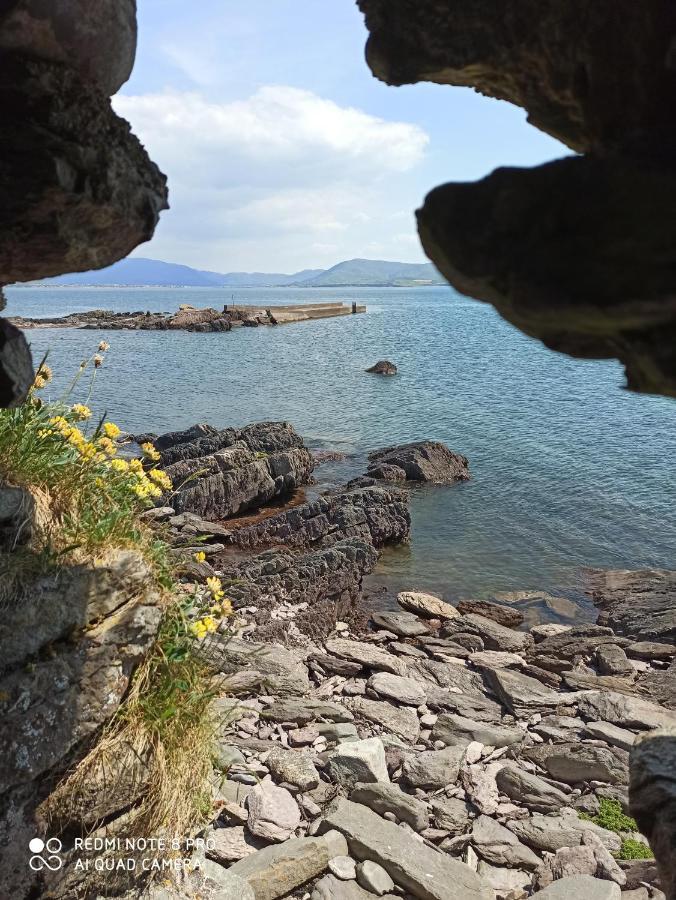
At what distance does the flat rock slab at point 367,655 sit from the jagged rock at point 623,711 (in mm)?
2404

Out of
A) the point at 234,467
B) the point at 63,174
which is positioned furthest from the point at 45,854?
the point at 234,467

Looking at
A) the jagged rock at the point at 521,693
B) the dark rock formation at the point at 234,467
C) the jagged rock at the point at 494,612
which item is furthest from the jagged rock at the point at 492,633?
the dark rock formation at the point at 234,467

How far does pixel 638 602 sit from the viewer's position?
45.5ft

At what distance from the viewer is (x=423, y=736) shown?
7.77m

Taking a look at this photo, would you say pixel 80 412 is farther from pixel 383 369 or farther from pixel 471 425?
pixel 383 369

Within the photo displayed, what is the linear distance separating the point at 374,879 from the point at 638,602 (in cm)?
1070

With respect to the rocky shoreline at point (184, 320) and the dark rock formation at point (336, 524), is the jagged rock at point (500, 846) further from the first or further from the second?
the rocky shoreline at point (184, 320)

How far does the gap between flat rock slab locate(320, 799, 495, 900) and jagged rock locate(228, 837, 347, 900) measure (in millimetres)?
181

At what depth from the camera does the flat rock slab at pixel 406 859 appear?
4797mm

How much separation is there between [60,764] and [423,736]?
181 inches

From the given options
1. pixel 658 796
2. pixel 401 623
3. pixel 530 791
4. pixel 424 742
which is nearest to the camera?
pixel 658 796

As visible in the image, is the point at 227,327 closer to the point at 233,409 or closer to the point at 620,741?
the point at 233,409

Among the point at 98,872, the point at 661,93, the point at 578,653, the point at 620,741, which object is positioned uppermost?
the point at 661,93

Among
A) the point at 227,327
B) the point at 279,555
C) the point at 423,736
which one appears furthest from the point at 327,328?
the point at 423,736
